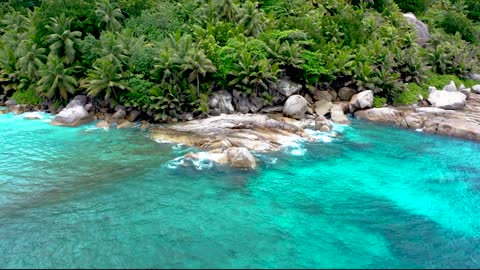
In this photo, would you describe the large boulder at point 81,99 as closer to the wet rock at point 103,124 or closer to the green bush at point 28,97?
the wet rock at point 103,124

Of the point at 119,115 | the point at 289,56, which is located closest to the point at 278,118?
the point at 289,56

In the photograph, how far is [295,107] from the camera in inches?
1205

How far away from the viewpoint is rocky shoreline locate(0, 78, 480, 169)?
989 inches

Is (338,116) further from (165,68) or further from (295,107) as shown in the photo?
(165,68)

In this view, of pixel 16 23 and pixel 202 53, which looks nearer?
pixel 202 53

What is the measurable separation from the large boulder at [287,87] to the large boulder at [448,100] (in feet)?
41.2

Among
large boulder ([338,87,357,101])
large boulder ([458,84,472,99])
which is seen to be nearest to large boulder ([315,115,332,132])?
large boulder ([338,87,357,101])

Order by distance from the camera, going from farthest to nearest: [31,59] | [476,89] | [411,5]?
[411,5] < [476,89] < [31,59]

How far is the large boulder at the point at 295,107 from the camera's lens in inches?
1202

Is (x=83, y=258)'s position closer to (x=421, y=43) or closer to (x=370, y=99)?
(x=370, y=99)

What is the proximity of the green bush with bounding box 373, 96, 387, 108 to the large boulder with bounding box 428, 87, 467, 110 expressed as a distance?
470 centimetres

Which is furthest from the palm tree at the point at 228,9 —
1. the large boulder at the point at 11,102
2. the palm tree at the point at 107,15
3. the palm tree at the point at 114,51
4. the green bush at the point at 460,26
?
the green bush at the point at 460,26

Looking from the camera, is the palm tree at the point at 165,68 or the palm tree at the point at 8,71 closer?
the palm tree at the point at 165,68

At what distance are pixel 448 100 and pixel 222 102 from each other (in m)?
19.7
